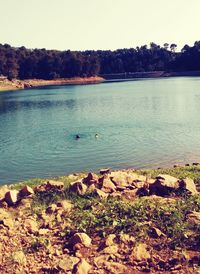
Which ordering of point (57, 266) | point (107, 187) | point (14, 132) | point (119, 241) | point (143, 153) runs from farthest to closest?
point (14, 132), point (143, 153), point (107, 187), point (119, 241), point (57, 266)

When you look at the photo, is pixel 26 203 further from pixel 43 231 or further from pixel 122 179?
pixel 122 179

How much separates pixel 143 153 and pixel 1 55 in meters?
173

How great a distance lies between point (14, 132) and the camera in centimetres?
5138

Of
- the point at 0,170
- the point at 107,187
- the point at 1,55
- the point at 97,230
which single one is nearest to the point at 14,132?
the point at 0,170

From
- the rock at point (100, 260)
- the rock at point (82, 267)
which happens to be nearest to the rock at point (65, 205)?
the rock at point (100, 260)

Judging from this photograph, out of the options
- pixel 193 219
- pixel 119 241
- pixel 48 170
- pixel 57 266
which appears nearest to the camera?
pixel 57 266

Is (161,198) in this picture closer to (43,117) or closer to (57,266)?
(57,266)

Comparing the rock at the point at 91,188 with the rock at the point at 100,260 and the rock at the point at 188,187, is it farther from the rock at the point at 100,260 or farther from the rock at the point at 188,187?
the rock at the point at 100,260

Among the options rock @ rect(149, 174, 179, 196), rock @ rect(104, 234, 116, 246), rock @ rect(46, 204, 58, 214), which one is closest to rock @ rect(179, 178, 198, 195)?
rock @ rect(149, 174, 179, 196)

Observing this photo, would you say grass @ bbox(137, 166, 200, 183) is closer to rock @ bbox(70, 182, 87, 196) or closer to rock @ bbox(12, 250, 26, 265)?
rock @ bbox(70, 182, 87, 196)

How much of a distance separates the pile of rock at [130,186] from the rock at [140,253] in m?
4.54

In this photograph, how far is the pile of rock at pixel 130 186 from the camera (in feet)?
54.3

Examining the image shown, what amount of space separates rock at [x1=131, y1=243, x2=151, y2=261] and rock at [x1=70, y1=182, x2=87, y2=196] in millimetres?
5688

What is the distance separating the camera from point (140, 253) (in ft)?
38.3
